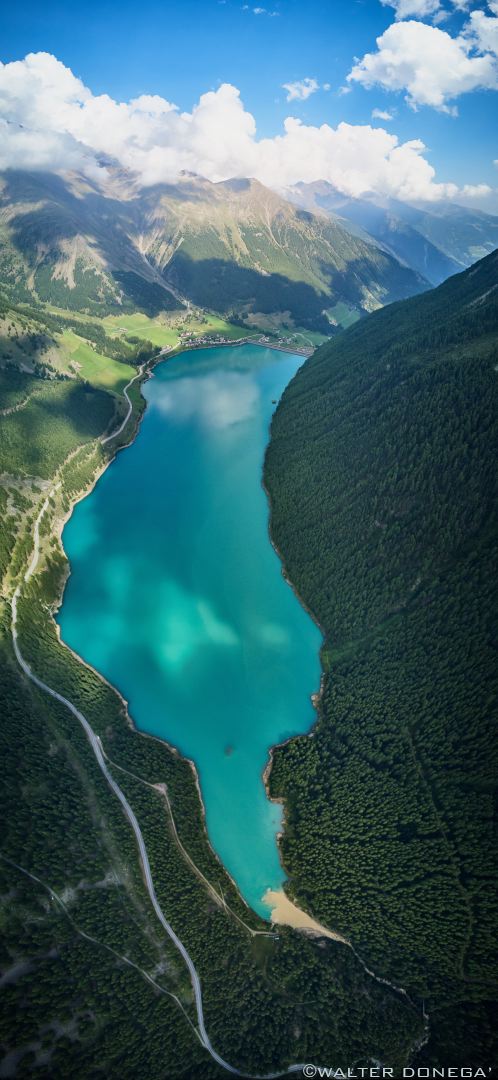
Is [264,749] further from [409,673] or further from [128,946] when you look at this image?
[128,946]

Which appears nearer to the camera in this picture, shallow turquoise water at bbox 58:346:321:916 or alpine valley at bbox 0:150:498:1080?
alpine valley at bbox 0:150:498:1080

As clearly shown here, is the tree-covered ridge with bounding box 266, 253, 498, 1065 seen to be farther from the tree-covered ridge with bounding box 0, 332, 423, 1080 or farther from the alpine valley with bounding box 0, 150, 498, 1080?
the tree-covered ridge with bounding box 0, 332, 423, 1080

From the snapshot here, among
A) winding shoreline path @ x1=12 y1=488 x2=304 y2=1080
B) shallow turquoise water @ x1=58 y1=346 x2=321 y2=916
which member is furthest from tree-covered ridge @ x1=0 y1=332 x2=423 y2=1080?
shallow turquoise water @ x1=58 y1=346 x2=321 y2=916

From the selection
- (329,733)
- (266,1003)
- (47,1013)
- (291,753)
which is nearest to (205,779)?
(291,753)

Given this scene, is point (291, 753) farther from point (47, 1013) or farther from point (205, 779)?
point (47, 1013)

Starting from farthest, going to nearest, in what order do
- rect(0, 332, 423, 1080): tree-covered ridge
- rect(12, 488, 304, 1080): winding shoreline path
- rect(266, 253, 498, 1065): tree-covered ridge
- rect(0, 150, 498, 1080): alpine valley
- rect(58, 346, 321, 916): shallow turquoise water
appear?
rect(58, 346, 321, 916): shallow turquoise water, rect(266, 253, 498, 1065): tree-covered ridge, rect(0, 150, 498, 1080): alpine valley, rect(12, 488, 304, 1080): winding shoreline path, rect(0, 332, 423, 1080): tree-covered ridge

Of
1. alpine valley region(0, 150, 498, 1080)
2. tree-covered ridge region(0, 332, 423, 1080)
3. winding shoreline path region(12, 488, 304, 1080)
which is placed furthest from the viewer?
alpine valley region(0, 150, 498, 1080)

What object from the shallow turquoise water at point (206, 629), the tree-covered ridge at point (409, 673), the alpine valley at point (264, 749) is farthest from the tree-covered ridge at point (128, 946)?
the tree-covered ridge at point (409, 673)
